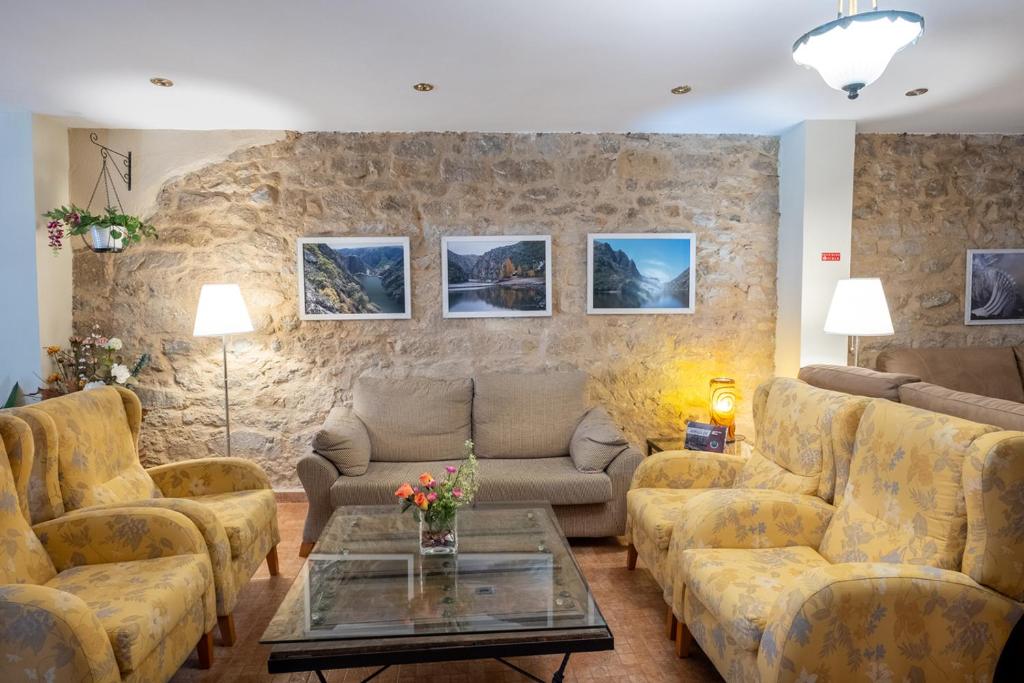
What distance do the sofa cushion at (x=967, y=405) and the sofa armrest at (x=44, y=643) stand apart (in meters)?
2.99

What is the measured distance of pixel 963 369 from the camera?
4.14 meters

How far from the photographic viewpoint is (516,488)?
11.0ft

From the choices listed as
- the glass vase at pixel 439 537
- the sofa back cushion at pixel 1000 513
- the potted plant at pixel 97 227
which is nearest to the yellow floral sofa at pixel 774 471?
the sofa back cushion at pixel 1000 513

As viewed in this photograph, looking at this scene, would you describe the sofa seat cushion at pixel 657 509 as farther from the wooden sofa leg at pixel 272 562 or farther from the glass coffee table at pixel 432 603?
the wooden sofa leg at pixel 272 562

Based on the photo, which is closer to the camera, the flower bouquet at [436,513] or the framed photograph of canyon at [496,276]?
the flower bouquet at [436,513]

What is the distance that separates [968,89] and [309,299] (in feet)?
13.9

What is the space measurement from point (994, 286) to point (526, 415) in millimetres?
3596

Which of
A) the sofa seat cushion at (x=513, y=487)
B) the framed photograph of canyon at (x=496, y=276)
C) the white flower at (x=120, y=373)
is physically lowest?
the sofa seat cushion at (x=513, y=487)

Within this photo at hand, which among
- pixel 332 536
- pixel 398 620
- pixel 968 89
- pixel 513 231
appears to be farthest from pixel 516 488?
pixel 968 89

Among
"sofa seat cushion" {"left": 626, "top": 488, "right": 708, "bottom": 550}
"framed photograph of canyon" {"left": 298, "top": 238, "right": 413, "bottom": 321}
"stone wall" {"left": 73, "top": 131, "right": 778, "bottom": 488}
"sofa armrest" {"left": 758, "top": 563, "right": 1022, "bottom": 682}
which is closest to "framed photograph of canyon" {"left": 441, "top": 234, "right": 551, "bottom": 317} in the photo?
"stone wall" {"left": 73, "top": 131, "right": 778, "bottom": 488}

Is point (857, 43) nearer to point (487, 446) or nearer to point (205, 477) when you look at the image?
point (487, 446)

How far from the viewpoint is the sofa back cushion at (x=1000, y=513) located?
1.66 m

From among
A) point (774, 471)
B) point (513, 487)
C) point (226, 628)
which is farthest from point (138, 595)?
point (774, 471)

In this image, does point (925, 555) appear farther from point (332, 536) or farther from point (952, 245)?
point (952, 245)
